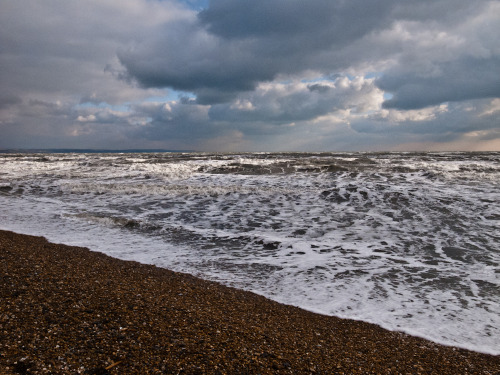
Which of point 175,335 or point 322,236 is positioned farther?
point 322,236

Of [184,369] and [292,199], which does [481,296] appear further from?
[292,199]

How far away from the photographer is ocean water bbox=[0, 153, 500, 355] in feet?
15.6

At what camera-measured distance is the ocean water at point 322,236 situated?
4.74 m

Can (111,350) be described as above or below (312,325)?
above

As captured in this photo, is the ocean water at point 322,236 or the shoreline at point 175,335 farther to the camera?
the ocean water at point 322,236

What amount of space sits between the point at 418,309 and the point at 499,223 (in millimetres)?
6939

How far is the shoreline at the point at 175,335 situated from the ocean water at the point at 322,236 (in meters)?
0.57

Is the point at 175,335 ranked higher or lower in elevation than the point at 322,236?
higher

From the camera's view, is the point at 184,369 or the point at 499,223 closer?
the point at 184,369

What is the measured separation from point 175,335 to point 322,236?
19.6 ft

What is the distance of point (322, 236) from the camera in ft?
27.3

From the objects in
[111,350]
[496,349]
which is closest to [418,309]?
[496,349]

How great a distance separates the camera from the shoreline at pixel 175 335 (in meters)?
2.60

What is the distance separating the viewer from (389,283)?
5449 millimetres
